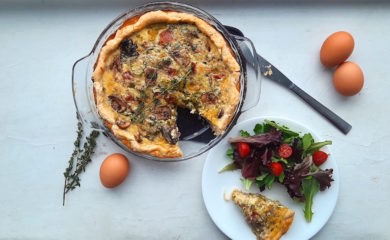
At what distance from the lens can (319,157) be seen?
2910 mm

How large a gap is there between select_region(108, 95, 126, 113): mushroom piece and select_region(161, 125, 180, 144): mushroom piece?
0.27 metres

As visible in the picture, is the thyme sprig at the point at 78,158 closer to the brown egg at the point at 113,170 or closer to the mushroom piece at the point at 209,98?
the brown egg at the point at 113,170

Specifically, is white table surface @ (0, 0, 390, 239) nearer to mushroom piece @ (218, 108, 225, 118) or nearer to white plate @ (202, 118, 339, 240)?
white plate @ (202, 118, 339, 240)

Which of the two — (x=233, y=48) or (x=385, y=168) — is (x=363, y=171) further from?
(x=233, y=48)

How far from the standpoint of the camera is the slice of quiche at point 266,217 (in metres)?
2.89

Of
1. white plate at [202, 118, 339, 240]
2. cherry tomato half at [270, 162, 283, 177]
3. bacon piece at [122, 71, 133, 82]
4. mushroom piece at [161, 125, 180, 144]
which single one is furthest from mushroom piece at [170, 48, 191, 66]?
cherry tomato half at [270, 162, 283, 177]

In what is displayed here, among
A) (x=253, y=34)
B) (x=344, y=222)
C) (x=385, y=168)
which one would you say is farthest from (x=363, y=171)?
(x=253, y=34)

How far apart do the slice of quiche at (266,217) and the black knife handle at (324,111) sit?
25.2 inches

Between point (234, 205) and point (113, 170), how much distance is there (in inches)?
31.9

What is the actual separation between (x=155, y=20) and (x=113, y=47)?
29cm

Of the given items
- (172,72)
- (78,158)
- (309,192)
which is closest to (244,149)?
(309,192)

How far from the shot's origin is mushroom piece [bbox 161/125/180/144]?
107 inches

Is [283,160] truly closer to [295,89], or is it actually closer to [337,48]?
[295,89]

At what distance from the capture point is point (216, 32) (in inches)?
107
